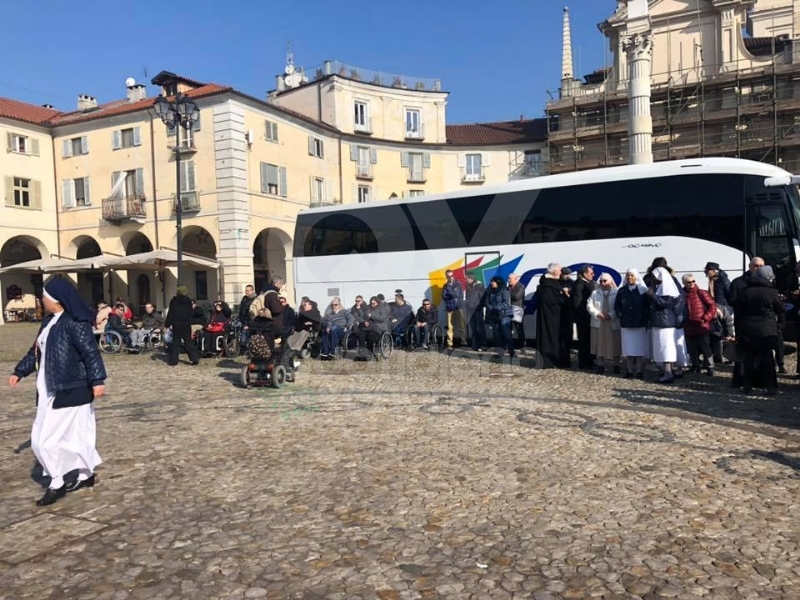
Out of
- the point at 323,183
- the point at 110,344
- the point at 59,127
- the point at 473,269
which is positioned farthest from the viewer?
the point at 323,183

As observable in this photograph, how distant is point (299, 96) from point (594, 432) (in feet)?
136

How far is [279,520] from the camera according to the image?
4.62 m

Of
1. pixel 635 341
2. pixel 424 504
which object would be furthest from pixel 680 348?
pixel 424 504

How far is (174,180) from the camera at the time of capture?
3425 cm

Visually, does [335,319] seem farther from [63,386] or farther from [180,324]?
[63,386]

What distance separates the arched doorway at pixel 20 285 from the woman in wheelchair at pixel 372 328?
29195 millimetres

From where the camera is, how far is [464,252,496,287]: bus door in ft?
50.1

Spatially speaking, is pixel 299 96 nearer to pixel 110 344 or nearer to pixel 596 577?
A: pixel 110 344

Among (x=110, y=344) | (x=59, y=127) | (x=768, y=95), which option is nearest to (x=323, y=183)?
(x=59, y=127)

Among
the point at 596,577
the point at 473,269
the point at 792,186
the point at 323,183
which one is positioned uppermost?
the point at 323,183

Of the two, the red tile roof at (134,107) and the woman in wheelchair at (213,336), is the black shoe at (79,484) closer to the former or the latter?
the woman in wheelchair at (213,336)

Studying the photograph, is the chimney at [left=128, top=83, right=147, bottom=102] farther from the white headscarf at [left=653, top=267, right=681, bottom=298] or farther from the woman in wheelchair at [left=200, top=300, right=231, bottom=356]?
the white headscarf at [left=653, top=267, right=681, bottom=298]

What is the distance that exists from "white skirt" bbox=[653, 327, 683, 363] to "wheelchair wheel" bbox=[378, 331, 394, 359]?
6198mm

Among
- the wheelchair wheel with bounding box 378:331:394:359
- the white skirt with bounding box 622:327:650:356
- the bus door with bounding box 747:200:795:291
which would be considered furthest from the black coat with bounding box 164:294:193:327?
the bus door with bounding box 747:200:795:291
